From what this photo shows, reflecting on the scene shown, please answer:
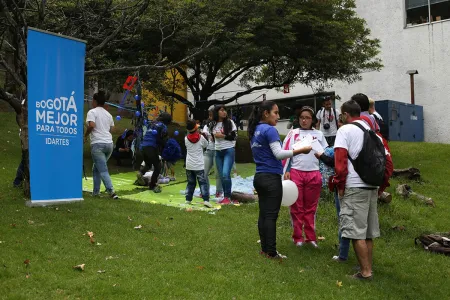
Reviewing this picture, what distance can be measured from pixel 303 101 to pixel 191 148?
18.6 meters

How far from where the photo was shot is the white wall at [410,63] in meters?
21.7

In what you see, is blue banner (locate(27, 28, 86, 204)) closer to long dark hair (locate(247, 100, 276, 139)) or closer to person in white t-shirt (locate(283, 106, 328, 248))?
long dark hair (locate(247, 100, 276, 139))

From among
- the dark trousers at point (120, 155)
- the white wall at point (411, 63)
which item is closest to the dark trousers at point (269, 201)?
the dark trousers at point (120, 155)

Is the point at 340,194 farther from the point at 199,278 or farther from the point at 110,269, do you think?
the point at 110,269

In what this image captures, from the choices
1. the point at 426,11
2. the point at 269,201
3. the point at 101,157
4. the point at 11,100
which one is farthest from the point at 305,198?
the point at 426,11

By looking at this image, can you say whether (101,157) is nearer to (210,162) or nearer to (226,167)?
(226,167)

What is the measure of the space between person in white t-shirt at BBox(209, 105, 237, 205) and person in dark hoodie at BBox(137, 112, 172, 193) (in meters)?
1.17

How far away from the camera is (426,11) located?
22.1 meters

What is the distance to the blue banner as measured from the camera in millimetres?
6465

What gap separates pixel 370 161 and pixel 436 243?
2233 mm

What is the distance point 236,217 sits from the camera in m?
7.13

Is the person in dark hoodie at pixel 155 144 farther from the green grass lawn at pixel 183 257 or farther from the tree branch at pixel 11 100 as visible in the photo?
the tree branch at pixel 11 100

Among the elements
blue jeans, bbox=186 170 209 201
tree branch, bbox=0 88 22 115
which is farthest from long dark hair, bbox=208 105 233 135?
tree branch, bbox=0 88 22 115

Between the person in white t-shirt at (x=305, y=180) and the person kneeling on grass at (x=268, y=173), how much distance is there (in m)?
0.68
